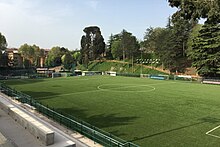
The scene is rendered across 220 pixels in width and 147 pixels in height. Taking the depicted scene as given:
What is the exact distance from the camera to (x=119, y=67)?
253 feet

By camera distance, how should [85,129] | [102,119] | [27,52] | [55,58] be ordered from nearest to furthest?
[85,129] < [102,119] < [27,52] < [55,58]

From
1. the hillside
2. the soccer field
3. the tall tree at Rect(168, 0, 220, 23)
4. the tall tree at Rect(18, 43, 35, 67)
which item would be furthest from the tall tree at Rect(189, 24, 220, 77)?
the tall tree at Rect(18, 43, 35, 67)

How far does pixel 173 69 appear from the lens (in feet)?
193

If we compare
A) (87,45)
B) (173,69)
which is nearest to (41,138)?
(173,69)

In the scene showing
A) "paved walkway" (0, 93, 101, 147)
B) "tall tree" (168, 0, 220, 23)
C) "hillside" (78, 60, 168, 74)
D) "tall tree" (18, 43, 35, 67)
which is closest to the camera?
"paved walkway" (0, 93, 101, 147)

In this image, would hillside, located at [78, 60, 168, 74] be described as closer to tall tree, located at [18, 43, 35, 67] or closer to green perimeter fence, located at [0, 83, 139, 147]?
tall tree, located at [18, 43, 35, 67]

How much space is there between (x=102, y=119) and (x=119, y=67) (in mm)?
60449

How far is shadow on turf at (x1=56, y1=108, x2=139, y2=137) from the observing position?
15.9m

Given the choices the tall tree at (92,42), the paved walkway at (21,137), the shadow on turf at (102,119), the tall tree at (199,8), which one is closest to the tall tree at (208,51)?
the tall tree at (199,8)

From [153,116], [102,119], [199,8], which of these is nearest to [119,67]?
[153,116]

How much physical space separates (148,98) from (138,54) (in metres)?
54.9

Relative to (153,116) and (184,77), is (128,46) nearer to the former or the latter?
(184,77)

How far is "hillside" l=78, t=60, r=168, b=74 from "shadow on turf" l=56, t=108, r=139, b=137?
46.7 meters

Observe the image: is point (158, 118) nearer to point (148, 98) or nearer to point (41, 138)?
point (148, 98)
